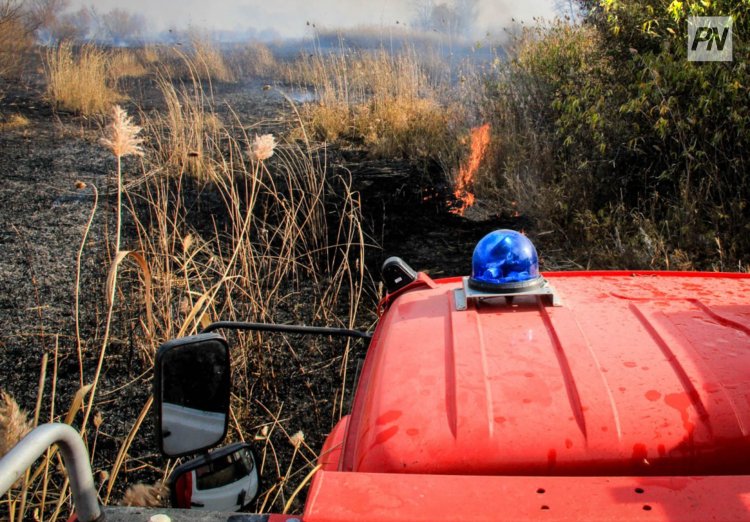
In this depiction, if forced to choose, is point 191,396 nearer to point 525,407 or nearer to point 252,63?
point 525,407

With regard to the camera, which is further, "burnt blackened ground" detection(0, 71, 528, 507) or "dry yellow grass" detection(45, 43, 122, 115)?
"dry yellow grass" detection(45, 43, 122, 115)

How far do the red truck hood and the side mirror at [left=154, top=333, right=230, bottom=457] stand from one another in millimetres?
266

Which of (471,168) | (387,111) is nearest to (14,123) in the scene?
→ (387,111)

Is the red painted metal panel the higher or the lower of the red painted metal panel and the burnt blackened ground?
the higher

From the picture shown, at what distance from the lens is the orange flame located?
6.57 m

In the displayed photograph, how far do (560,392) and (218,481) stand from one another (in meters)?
0.71

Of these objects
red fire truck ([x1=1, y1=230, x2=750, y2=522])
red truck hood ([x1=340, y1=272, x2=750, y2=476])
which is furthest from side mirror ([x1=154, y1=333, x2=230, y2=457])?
red truck hood ([x1=340, y1=272, x2=750, y2=476])

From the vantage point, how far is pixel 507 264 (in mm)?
1316

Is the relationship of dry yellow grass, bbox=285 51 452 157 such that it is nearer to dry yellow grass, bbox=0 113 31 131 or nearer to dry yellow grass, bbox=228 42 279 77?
dry yellow grass, bbox=0 113 31 131

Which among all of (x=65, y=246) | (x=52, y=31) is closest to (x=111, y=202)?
(x=65, y=246)

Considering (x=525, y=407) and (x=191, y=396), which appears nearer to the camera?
(x=525, y=407)

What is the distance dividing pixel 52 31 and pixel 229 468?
27689mm

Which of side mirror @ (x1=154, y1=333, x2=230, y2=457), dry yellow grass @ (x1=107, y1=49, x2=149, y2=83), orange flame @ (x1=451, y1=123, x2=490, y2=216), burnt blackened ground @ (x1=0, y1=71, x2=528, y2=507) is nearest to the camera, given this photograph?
side mirror @ (x1=154, y1=333, x2=230, y2=457)

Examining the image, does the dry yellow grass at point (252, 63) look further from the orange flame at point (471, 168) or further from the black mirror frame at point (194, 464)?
Result: the black mirror frame at point (194, 464)
